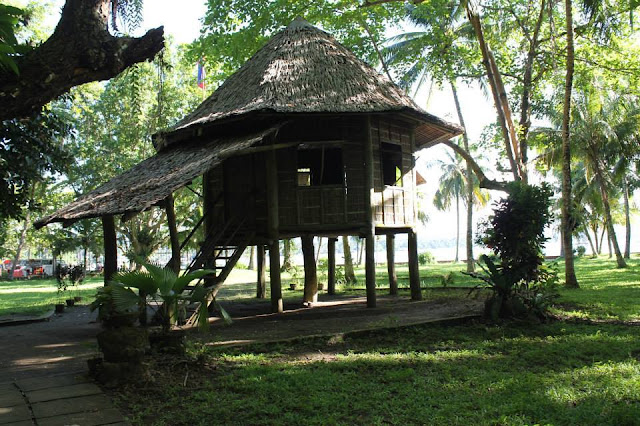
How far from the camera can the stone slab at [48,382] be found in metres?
6.04

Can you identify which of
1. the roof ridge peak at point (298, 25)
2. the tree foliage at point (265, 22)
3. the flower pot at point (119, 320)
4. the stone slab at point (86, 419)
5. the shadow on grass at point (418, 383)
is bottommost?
the shadow on grass at point (418, 383)

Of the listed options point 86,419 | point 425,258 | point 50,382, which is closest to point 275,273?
point 50,382

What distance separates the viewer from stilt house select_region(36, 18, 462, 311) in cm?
1101

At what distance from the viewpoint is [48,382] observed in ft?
20.5

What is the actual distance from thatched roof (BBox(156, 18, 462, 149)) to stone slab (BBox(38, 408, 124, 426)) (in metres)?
6.76

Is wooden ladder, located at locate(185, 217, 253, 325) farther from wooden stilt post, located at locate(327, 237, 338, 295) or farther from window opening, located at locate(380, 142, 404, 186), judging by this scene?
wooden stilt post, located at locate(327, 237, 338, 295)

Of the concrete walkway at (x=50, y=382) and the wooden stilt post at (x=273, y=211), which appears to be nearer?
the concrete walkway at (x=50, y=382)

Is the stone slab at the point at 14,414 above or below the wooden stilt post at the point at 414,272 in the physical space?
below

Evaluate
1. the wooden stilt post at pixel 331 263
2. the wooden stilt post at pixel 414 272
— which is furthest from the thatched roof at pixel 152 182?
the wooden stilt post at pixel 331 263

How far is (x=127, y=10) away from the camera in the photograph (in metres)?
5.82

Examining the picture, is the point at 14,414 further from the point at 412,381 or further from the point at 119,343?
the point at 412,381

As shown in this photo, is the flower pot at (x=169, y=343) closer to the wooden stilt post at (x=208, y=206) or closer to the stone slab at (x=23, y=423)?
the stone slab at (x=23, y=423)

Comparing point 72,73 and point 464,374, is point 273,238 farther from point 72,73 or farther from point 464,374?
point 72,73

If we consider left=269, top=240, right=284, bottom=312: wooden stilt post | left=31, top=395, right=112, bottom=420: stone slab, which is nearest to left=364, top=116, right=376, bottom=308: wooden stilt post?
left=269, top=240, right=284, bottom=312: wooden stilt post
